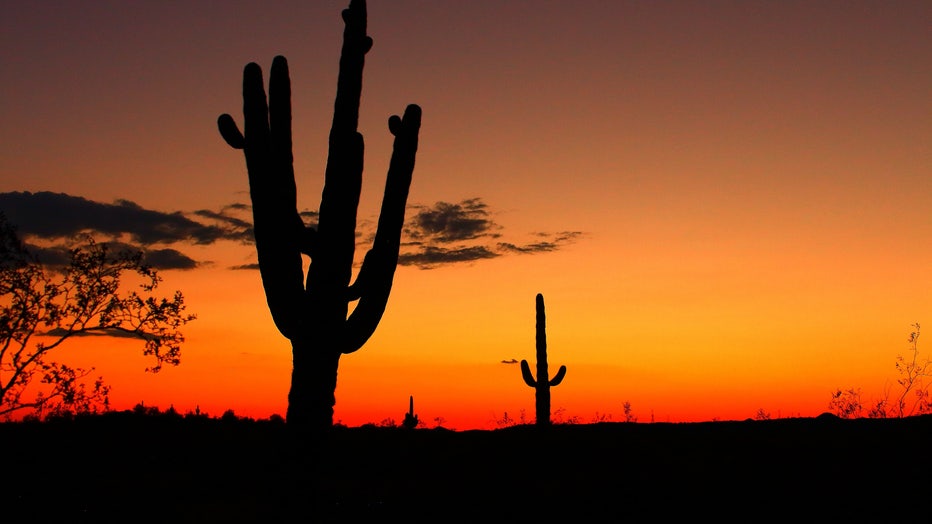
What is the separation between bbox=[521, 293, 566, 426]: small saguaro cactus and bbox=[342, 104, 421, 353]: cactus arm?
8.66 m

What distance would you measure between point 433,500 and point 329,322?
10.2 feet

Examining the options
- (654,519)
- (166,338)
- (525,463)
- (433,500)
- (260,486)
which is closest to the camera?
(654,519)

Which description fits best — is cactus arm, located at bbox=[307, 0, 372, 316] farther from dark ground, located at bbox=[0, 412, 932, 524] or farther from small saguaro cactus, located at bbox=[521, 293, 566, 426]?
small saguaro cactus, located at bbox=[521, 293, 566, 426]

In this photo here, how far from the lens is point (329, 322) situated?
1270cm

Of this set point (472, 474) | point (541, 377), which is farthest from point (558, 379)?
point (472, 474)

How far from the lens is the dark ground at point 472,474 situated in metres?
11.0

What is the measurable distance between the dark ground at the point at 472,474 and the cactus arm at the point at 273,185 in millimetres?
2170

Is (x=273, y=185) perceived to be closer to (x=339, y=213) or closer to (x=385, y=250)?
(x=339, y=213)

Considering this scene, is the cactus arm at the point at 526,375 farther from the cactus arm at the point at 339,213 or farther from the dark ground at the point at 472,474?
the cactus arm at the point at 339,213

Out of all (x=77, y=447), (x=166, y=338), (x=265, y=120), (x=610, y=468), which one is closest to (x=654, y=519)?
(x=610, y=468)

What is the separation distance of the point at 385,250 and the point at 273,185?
80.1 inches

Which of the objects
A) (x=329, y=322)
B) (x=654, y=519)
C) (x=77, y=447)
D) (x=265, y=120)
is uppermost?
(x=265, y=120)

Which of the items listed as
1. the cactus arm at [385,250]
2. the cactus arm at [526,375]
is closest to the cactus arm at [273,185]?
the cactus arm at [385,250]

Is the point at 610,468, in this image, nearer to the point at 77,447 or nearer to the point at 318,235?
the point at 318,235
